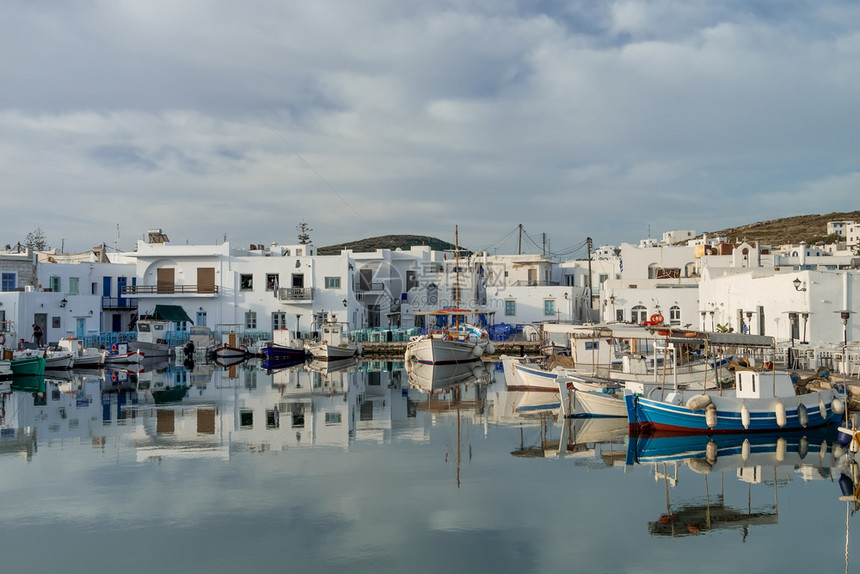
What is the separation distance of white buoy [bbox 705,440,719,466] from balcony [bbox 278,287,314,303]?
117 feet

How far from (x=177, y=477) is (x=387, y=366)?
86.3 ft

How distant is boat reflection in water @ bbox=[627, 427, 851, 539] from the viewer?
11.4 meters

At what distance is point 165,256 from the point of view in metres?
51.3

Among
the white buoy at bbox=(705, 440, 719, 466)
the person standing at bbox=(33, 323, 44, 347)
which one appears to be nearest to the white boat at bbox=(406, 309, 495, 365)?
the person standing at bbox=(33, 323, 44, 347)

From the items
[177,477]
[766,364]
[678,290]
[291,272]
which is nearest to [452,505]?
[177,477]

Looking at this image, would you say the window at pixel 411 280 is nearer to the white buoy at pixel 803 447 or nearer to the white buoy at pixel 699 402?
the white buoy at pixel 699 402

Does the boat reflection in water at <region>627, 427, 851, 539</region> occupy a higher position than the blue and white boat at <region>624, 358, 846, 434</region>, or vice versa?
the blue and white boat at <region>624, 358, 846, 434</region>

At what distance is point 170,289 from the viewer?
51125mm

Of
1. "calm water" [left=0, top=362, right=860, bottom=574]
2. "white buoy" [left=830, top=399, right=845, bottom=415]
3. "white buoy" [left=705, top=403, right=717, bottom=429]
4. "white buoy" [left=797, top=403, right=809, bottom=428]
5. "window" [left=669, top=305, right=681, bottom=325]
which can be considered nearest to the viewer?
"calm water" [left=0, top=362, right=860, bottom=574]

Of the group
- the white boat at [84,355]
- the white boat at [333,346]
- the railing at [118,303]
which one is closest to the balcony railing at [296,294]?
the white boat at [333,346]

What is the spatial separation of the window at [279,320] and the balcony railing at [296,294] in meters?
1.34

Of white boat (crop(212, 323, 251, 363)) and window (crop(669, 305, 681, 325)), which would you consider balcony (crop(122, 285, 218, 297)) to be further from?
window (crop(669, 305, 681, 325))

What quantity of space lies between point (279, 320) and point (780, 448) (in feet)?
126

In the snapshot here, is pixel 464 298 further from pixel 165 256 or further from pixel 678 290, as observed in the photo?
pixel 165 256
